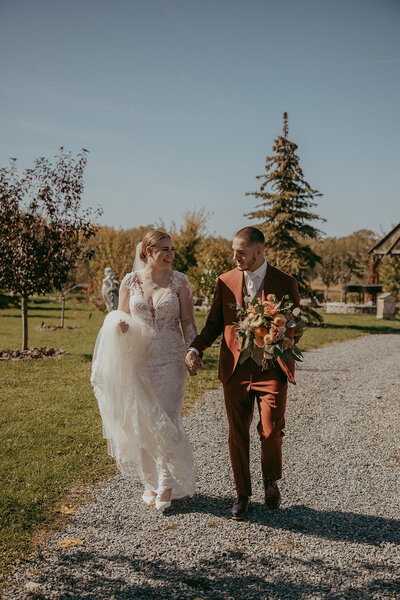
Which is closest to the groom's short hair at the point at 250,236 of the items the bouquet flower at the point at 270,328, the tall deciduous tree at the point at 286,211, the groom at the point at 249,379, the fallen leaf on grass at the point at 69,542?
Result: the groom at the point at 249,379

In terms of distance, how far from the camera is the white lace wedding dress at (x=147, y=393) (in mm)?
4473

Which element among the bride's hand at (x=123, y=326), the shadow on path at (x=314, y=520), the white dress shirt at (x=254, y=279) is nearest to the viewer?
the shadow on path at (x=314, y=520)

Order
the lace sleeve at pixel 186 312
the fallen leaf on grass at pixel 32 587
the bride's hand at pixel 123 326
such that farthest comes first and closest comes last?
1. the lace sleeve at pixel 186 312
2. the bride's hand at pixel 123 326
3. the fallen leaf on grass at pixel 32 587

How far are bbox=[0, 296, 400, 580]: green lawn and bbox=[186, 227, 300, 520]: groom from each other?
148 centimetres

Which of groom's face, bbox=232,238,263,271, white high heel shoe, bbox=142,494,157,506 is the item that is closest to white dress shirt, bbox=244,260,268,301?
groom's face, bbox=232,238,263,271

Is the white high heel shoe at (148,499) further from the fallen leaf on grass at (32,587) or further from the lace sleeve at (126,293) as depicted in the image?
the lace sleeve at (126,293)

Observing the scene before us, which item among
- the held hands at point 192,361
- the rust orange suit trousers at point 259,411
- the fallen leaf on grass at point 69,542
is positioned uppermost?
the held hands at point 192,361

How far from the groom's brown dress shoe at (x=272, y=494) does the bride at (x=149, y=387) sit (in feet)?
2.12

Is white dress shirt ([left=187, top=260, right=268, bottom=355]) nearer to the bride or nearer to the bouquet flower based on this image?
the bouquet flower

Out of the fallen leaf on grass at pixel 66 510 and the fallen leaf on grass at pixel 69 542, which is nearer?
the fallen leaf on grass at pixel 69 542

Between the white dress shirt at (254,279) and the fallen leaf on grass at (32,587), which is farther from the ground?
the white dress shirt at (254,279)

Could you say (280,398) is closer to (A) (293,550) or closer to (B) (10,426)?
(A) (293,550)

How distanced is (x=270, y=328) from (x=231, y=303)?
0.50 m

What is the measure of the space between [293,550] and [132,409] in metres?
1.69
